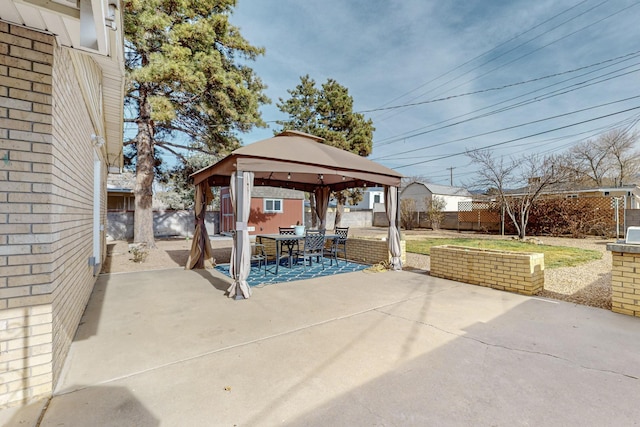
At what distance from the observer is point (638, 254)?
3.67 m

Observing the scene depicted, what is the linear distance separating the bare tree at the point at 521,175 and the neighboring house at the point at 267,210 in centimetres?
1041

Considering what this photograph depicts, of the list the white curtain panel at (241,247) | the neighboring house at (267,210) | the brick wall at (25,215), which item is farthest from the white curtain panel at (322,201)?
the brick wall at (25,215)

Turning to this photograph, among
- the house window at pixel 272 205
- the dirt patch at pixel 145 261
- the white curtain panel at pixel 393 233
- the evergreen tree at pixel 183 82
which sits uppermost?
the evergreen tree at pixel 183 82

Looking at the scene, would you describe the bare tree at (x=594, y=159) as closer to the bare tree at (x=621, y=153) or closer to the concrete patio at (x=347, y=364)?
the bare tree at (x=621, y=153)

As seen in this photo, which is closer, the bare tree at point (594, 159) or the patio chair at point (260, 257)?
the patio chair at point (260, 257)

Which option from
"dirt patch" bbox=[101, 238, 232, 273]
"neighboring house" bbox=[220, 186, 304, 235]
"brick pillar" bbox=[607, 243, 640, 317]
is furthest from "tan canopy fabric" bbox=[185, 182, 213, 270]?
"neighboring house" bbox=[220, 186, 304, 235]

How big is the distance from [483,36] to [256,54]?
997cm

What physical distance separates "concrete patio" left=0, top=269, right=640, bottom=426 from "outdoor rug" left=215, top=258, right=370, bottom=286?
61.5 inches

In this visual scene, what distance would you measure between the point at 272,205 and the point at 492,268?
15.0 meters

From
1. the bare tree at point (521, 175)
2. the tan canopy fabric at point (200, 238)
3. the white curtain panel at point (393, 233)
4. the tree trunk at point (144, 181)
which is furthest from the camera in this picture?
the bare tree at point (521, 175)

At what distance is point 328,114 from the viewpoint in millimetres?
15773

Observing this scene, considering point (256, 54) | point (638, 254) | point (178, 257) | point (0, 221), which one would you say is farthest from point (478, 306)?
point (256, 54)

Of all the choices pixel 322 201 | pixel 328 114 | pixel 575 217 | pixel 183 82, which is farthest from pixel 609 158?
pixel 183 82

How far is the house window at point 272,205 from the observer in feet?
61.1
